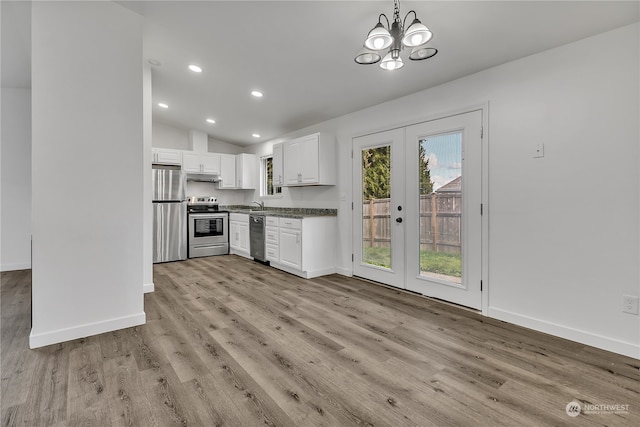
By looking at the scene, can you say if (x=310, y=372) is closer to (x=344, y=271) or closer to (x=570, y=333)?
(x=570, y=333)

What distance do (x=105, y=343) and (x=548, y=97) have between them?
405 centimetres

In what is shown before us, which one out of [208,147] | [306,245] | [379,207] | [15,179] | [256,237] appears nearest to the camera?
[379,207]

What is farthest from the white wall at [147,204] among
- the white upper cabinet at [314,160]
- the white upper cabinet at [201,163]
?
the white upper cabinet at [201,163]

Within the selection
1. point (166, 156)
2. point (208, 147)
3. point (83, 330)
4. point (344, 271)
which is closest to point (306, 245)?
point (344, 271)

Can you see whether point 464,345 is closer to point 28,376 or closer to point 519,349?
point 519,349

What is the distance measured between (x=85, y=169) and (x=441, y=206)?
10.9ft

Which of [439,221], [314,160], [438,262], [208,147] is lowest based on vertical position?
[438,262]

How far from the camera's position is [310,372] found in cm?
194

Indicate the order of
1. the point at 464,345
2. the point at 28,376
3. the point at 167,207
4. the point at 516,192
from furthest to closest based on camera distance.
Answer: the point at 167,207, the point at 516,192, the point at 464,345, the point at 28,376

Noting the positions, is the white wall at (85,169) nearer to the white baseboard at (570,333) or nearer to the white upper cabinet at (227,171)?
the white baseboard at (570,333)

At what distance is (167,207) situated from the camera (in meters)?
5.43

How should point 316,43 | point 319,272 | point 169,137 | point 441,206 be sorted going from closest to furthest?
point 316,43
point 441,206
point 319,272
point 169,137

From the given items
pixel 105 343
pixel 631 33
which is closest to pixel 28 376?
pixel 105 343

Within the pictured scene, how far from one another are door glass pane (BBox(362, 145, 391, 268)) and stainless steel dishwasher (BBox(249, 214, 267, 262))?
1.89 m
